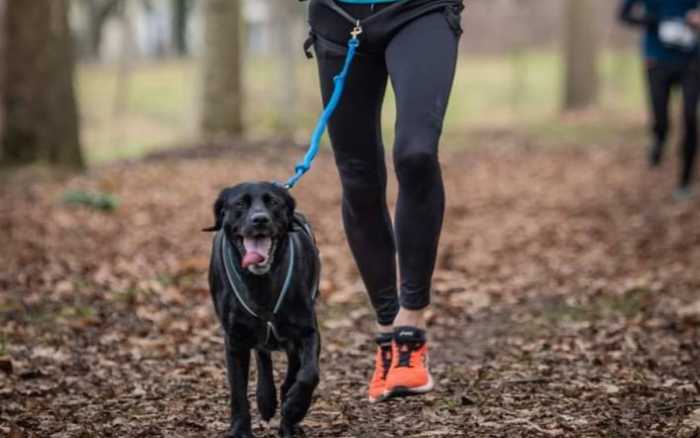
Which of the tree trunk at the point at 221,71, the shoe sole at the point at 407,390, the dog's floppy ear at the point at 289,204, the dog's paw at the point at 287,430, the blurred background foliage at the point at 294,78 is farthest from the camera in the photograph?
the blurred background foliage at the point at 294,78

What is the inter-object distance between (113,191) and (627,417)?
9513 mm

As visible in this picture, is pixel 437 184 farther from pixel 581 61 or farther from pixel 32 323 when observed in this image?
pixel 581 61

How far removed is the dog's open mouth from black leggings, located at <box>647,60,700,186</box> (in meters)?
8.48

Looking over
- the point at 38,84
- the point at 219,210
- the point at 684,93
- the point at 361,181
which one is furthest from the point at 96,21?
the point at 219,210

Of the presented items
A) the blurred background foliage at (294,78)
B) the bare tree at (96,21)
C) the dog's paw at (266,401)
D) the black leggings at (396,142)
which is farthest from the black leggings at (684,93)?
the bare tree at (96,21)

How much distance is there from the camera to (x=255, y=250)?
169 inches

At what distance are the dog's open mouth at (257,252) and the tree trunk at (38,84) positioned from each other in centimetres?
1009

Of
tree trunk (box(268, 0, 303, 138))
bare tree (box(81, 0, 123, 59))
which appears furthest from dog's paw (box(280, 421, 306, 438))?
bare tree (box(81, 0, 123, 59))

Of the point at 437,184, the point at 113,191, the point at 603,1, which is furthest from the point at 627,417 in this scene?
the point at 603,1

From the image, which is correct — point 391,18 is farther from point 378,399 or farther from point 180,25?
point 180,25

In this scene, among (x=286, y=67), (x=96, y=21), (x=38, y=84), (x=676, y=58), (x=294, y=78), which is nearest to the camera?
(x=676, y=58)

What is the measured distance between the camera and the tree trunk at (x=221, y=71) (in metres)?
19.8

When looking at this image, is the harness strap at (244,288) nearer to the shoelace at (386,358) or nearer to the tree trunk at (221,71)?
the shoelace at (386,358)

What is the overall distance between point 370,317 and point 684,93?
17.9ft
